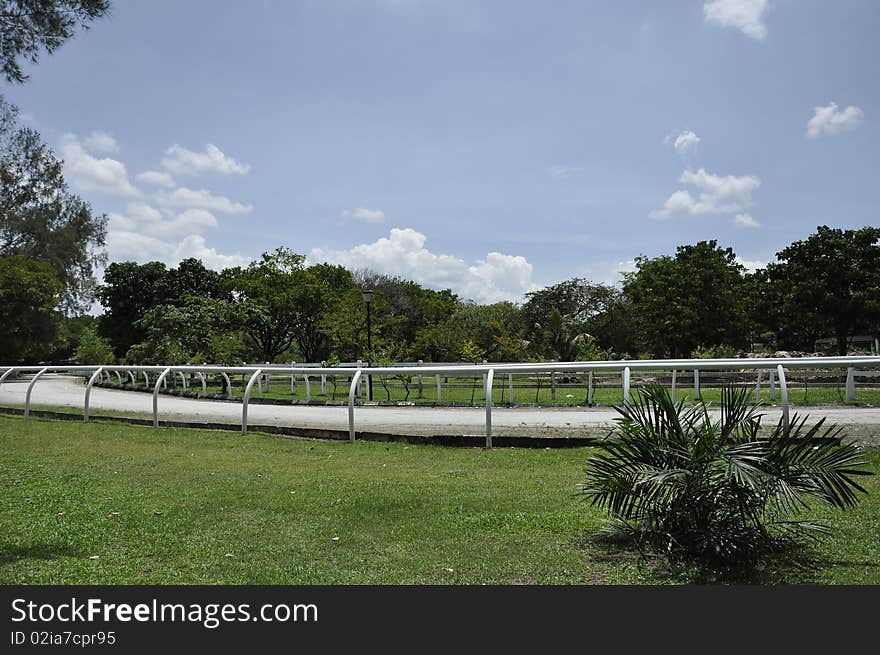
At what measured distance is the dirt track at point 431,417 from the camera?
9.37m

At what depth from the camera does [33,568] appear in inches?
189

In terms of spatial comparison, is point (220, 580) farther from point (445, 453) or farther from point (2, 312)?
point (2, 312)

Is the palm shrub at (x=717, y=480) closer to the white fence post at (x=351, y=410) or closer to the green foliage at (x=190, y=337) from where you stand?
the white fence post at (x=351, y=410)

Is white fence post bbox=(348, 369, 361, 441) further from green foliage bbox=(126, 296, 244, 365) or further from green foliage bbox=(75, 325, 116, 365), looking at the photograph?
green foliage bbox=(75, 325, 116, 365)

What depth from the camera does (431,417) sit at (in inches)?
446

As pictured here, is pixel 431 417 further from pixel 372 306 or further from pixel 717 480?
pixel 372 306

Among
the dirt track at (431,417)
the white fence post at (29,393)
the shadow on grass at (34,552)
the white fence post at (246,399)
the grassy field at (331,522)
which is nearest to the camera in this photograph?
the grassy field at (331,522)

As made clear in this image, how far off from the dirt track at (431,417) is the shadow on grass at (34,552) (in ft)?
18.6

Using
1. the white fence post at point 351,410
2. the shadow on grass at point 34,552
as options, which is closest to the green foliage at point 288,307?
the white fence post at point 351,410

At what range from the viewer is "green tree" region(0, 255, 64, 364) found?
1438 inches

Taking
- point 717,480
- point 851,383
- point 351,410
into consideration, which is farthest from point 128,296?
point 717,480

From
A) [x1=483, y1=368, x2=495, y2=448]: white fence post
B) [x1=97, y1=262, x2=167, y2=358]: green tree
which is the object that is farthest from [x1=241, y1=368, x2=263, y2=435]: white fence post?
[x1=97, y1=262, x2=167, y2=358]: green tree

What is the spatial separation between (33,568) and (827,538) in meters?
5.45

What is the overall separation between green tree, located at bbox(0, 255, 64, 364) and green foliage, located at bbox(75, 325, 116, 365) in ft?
10.9
